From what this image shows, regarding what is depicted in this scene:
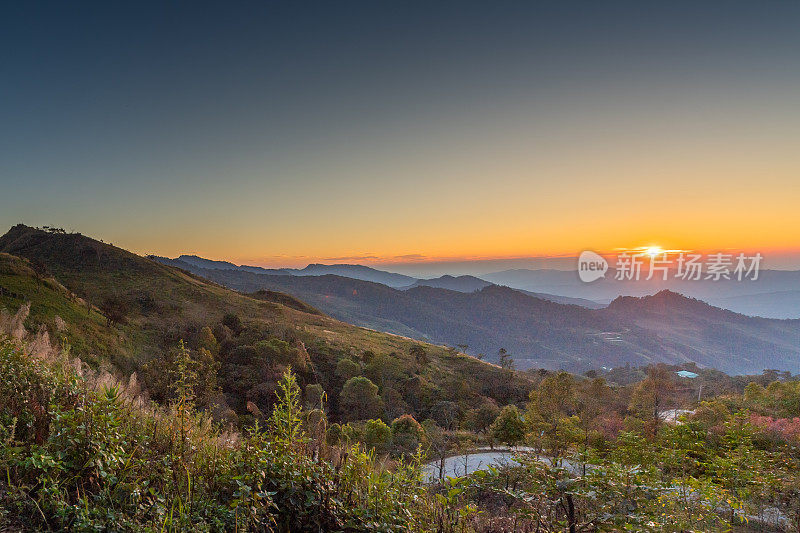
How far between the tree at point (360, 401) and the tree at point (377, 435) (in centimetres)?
998

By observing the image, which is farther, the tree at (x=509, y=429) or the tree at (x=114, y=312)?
the tree at (x=114, y=312)

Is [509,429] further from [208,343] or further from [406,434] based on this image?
[208,343]

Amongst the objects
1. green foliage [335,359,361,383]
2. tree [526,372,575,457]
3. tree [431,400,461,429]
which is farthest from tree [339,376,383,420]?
tree [526,372,575,457]

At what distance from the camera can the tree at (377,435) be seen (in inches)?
599

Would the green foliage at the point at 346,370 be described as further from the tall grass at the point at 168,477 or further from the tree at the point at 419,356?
the tall grass at the point at 168,477

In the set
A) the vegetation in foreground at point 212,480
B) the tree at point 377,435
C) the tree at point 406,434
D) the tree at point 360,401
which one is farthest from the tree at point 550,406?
the vegetation in foreground at point 212,480

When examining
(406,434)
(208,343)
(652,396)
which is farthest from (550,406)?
(208,343)

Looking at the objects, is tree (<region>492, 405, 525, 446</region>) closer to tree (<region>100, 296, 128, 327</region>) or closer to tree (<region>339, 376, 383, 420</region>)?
tree (<region>339, 376, 383, 420</region>)

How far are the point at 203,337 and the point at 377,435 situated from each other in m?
19.0

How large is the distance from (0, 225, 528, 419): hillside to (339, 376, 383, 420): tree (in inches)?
28.4

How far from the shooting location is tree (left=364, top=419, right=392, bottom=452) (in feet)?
49.9

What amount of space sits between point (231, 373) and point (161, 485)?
26032 millimetres

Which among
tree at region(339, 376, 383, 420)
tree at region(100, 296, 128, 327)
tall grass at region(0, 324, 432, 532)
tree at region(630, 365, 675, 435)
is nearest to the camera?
tall grass at region(0, 324, 432, 532)

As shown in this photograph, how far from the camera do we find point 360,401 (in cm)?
2577
